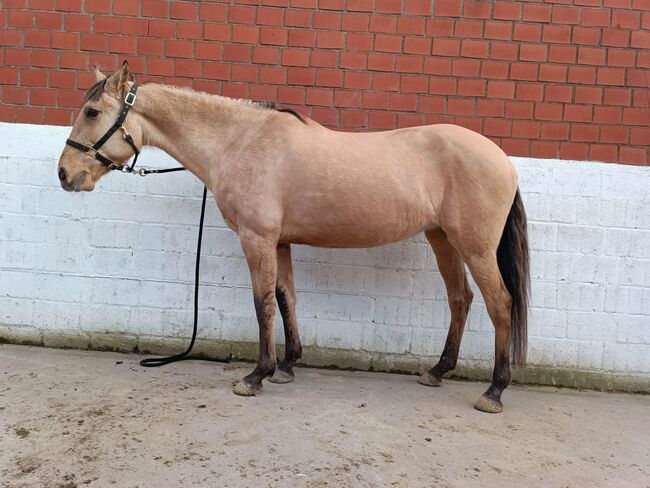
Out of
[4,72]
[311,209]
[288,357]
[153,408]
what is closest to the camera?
[153,408]

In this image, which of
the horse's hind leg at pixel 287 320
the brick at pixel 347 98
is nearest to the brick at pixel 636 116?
the brick at pixel 347 98

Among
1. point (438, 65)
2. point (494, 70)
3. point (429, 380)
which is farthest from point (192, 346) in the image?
point (494, 70)

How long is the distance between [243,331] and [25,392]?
4.61ft

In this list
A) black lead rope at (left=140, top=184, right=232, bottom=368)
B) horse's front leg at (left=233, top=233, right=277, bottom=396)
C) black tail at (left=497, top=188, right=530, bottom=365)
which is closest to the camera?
horse's front leg at (left=233, top=233, right=277, bottom=396)

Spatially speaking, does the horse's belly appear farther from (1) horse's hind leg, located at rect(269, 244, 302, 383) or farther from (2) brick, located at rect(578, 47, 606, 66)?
(2) brick, located at rect(578, 47, 606, 66)

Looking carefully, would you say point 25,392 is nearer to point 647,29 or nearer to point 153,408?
point 153,408

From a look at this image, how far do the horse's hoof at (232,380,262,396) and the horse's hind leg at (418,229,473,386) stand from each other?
114 cm

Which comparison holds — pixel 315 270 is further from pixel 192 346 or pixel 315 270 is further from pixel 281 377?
pixel 192 346

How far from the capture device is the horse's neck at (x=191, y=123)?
3270 mm

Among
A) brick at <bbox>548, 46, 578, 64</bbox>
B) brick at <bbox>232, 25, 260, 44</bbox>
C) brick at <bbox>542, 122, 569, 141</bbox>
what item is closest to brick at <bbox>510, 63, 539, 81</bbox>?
brick at <bbox>548, 46, 578, 64</bbox>

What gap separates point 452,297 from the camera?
358cm

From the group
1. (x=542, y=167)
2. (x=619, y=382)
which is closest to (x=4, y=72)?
(x=542, y=167)

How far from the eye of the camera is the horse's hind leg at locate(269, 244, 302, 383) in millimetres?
3504

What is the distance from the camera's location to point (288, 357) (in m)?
3.54
